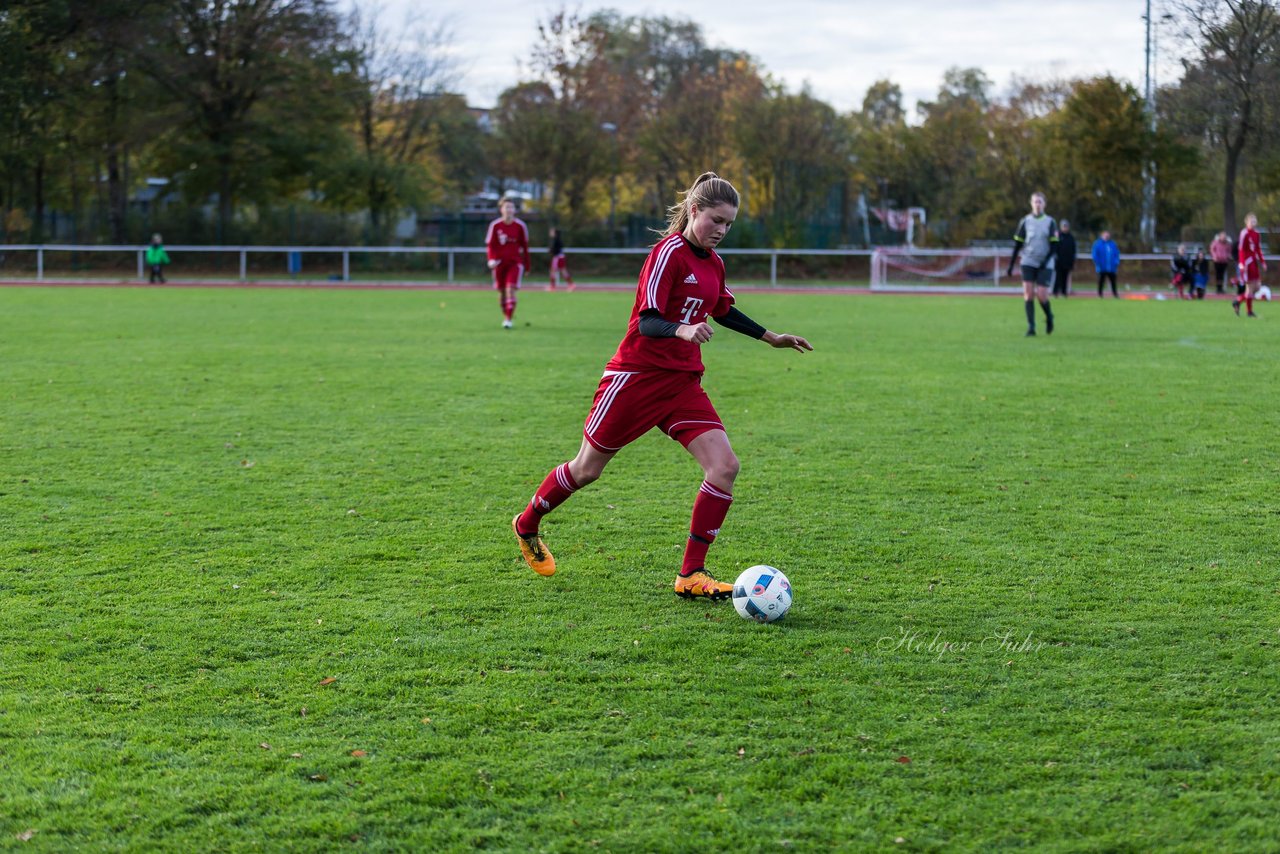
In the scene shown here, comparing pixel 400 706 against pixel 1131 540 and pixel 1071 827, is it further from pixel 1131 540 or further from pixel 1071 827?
pixel 1131 540

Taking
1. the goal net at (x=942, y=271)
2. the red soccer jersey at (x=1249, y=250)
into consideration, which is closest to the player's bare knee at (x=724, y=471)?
the red soccer jersey at (x=1249, y=250)

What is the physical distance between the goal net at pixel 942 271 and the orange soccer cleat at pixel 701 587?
2846 centimetres

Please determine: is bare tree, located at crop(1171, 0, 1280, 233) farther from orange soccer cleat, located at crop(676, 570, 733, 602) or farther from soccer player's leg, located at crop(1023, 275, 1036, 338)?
orange soccer cleat, located at crop(676, 570, 733, 602)

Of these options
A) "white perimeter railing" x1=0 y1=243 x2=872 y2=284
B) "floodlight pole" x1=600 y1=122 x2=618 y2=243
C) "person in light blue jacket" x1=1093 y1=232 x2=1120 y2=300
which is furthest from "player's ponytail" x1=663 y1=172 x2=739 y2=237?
"floodlight pole" x1=600 y1=122 x2=618 y2=243

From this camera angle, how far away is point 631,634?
4.89 metres

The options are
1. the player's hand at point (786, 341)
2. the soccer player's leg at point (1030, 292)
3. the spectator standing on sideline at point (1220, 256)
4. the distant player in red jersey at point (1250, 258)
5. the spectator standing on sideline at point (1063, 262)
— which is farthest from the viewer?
the spectator standing on sideline at point (1220, 256)

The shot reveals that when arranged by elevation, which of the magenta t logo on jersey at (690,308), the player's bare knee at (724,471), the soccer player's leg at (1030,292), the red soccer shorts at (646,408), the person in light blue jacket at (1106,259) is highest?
the person in light blue jacket at (1106,259)

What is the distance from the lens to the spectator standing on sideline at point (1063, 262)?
2914 centimetres

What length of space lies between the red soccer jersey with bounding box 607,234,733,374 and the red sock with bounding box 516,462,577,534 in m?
0.56

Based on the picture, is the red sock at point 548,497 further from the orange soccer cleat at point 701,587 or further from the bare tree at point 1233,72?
the bare tree at point 1233,72

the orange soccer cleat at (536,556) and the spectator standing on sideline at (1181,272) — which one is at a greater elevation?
the spectator standing on sideline at (1181,272)

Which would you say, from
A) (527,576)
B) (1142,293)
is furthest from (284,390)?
(1142,293)

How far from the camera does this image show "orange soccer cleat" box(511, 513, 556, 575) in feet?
18.7

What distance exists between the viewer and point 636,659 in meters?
4.60
